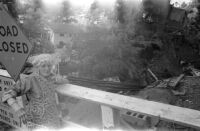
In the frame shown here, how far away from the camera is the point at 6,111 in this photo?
92.5 inches

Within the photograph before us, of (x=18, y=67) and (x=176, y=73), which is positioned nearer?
(x=18, y=67)

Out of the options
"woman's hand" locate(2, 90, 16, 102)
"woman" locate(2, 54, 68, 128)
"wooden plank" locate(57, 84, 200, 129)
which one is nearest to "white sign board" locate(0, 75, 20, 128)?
"woman" locate(2, 54, 68, 128)

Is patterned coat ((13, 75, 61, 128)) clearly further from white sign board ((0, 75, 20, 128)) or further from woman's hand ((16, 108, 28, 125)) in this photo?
white sign board ((0, 75, 20, 128))

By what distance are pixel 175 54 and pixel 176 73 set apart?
1.73 metres

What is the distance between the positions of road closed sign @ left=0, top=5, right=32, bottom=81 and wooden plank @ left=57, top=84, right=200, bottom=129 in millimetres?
603

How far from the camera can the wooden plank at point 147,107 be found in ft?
4.14

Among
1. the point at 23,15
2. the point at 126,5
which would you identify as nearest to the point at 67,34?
the point at 23,15

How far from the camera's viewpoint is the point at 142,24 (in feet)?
43.7

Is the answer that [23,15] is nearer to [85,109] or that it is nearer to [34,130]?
[85,109]

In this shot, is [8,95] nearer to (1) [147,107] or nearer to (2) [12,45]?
(2) [12,45]

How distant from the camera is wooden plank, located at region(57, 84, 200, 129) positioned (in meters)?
1.26

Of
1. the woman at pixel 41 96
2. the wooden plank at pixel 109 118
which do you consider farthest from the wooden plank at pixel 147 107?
the woman at pixel 41 96

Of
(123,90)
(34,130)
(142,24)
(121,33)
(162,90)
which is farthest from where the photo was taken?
(142,24)

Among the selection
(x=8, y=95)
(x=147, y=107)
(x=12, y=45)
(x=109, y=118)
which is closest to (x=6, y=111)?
(x=8, y=95)
